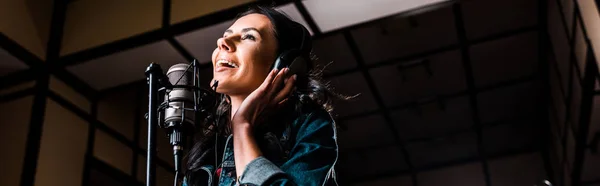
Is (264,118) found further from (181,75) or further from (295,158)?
(181,75)

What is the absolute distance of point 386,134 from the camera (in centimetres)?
757

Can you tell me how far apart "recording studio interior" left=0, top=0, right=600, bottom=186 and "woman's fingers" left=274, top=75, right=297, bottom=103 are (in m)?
3.01

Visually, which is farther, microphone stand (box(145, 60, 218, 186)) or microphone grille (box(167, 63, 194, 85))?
microphone grille (box(167, 63, 194, 85))

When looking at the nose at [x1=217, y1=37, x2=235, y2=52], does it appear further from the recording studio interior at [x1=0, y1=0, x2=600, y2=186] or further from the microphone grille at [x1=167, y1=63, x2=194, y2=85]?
the recording studio interior at [x1=0, y1=0, x2=600, y2=186]

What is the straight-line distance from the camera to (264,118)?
123cm

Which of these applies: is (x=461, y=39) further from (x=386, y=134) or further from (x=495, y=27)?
(x=386, y=134)

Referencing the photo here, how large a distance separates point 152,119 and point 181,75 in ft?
0.45

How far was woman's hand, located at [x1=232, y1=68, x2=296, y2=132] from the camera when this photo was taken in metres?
1.17

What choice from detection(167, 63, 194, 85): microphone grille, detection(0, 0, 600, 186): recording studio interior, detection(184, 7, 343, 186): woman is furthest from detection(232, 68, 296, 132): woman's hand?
detection(0, 0, 600, 186): recording studio interior

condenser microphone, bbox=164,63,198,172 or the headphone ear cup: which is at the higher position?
the headphone ear cup

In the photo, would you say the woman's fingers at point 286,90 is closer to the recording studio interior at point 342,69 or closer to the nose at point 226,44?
the nose at point 226,44

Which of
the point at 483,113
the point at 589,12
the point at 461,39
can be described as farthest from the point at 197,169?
the point at 483,113

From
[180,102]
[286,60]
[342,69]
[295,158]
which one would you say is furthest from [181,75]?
[342,69]

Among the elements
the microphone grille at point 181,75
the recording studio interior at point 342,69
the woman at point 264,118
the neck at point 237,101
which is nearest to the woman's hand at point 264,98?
the woman at point 264,118
